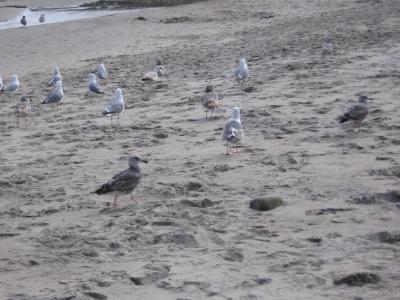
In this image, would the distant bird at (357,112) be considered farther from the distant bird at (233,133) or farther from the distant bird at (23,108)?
the distant bird at (23,108)

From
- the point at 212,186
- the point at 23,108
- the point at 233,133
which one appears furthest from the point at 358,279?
the point at 23,108

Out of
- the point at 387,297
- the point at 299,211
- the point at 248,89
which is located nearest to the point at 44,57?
the point at 248,89

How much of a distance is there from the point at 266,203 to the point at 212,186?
102cm

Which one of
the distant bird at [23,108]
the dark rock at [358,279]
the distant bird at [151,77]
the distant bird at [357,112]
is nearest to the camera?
the dark rock at [358,279]

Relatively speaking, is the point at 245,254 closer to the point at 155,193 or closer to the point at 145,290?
the point at 145,290

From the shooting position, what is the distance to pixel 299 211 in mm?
6070

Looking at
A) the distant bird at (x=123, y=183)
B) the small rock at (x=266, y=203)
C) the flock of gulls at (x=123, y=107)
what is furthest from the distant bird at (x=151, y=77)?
the small rock at (x=266, y=203)

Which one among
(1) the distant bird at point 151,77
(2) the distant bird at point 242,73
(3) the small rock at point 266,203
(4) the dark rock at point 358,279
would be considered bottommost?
(4) the dark rock at point 358,279

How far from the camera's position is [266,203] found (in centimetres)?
618

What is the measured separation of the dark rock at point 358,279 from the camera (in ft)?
15.0

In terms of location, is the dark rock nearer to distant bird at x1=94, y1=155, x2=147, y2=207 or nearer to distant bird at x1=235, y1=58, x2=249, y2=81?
distant bird at x1=94, y1=155, x2=147, y2=207

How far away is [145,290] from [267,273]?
909mm

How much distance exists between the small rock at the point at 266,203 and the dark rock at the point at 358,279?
1.61 meters

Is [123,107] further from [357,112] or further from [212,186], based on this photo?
[212,186]
